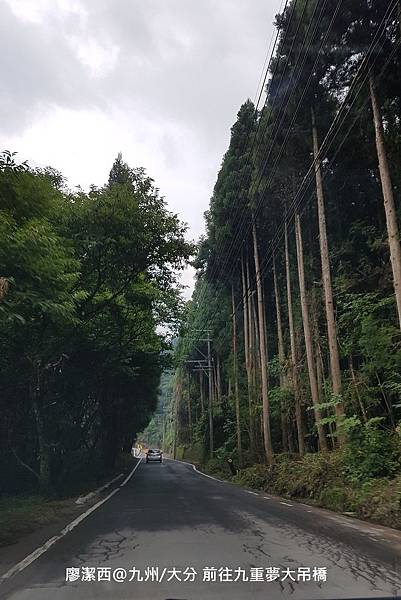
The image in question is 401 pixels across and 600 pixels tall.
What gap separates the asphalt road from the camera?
4.86 meters

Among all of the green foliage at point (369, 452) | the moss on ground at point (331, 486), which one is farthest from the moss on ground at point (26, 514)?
the green foliage at point (369, 452)

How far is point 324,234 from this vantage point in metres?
15.9

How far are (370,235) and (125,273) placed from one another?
8500 mm

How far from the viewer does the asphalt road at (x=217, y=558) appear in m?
4.86

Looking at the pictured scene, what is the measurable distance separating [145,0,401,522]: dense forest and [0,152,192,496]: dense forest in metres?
4.33

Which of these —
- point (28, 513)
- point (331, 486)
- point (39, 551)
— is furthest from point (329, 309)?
point (39, 551)

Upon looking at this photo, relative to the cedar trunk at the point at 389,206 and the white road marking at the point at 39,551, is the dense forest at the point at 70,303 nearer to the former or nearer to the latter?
the white road marking at the point at 39,551

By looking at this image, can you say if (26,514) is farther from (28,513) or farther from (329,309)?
(329,309)

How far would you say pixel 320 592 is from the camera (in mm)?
4758

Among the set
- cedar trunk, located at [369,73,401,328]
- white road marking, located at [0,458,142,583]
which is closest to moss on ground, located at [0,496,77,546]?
white road marking, located at [0,458,142,583]

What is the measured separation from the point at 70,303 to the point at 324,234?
904cm

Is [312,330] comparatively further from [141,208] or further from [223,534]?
[223,534]

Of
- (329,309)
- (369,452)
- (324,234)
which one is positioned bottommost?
(369,452)

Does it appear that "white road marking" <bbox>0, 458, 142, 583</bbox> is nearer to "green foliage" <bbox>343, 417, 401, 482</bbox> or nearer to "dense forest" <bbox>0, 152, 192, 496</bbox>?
"dense forest" <bbox>0, 152, 192, 496</bbox>
